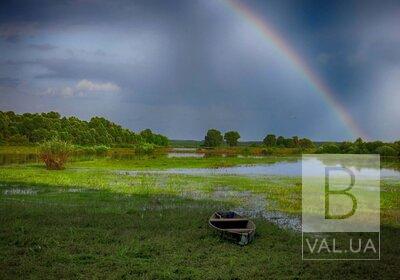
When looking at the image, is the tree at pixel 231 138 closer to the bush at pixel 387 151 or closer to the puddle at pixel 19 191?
the bush at pixel 387 151

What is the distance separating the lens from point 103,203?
70.7 ft

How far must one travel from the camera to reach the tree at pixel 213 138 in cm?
8500

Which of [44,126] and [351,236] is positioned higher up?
[44,126]

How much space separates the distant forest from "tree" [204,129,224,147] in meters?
11.8

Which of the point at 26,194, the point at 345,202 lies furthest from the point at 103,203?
the point at 345,202

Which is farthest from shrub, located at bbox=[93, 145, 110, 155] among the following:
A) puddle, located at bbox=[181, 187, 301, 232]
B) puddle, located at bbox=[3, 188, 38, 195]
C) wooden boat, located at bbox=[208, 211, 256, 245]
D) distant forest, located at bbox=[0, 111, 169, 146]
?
wooden boat, located at bbox=[208, 211, 256, 245]

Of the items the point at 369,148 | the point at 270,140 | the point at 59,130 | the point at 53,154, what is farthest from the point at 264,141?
the point at 53,154

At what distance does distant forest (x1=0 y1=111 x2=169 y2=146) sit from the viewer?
214 feet

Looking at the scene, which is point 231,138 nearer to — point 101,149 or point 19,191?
point 101,149

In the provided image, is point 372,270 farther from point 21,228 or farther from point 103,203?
point 103,203

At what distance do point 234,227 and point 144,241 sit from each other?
10.9ft

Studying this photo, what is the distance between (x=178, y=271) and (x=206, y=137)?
73535mm

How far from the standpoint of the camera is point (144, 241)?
14.7 meters

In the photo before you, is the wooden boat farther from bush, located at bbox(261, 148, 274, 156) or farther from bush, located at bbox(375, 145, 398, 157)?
bush, located at bbox(261, 148, 274, 156)
